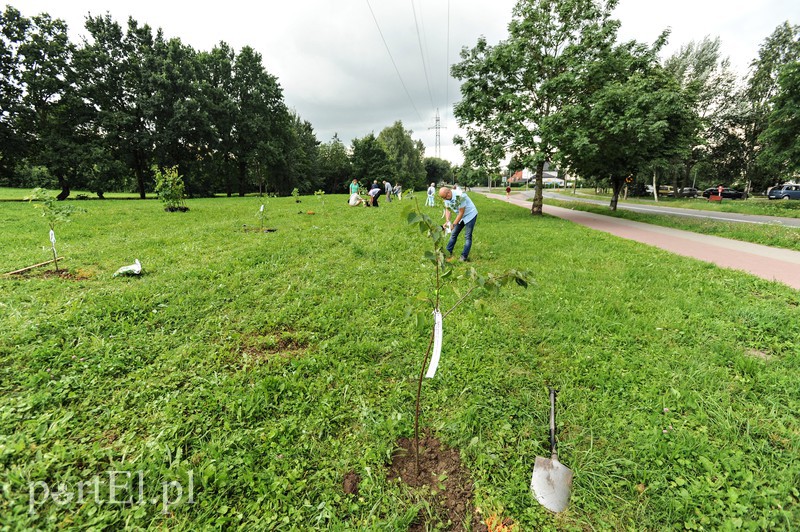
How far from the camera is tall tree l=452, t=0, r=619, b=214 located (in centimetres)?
1335

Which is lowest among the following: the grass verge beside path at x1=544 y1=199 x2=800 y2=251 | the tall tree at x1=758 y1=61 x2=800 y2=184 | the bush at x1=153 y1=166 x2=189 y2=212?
the grass verge beside path at x1=544 y1=199 x2=800 y2=251

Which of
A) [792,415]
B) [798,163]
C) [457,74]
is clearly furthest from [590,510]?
[798,163]

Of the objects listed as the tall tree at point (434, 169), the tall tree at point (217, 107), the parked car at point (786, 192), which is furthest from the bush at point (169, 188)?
the tall tree at point (434, 169)

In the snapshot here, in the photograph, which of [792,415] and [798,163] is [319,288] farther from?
[798,163]

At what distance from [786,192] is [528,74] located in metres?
33.1

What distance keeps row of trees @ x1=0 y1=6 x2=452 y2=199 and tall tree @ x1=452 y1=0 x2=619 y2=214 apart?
15482mm

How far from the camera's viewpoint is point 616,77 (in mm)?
13633

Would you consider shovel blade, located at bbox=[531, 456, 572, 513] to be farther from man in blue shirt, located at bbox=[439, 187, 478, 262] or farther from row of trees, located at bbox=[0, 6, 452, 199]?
row of trees, located at bbox=[0, 6, 452, 199]

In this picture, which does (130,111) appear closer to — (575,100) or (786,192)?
(575,100)

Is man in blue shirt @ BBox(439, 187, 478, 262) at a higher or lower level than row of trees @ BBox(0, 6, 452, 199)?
lower

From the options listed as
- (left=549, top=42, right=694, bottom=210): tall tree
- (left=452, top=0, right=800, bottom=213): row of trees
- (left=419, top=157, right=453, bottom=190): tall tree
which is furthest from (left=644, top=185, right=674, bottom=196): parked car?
(left=419, top=157, right=453, bottom=190): tall tree

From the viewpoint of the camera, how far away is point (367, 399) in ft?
9.39

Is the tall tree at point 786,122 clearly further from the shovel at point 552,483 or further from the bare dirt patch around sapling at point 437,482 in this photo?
the bare dirt patch around sapling at point 437,482

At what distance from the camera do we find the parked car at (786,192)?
2757 cm
